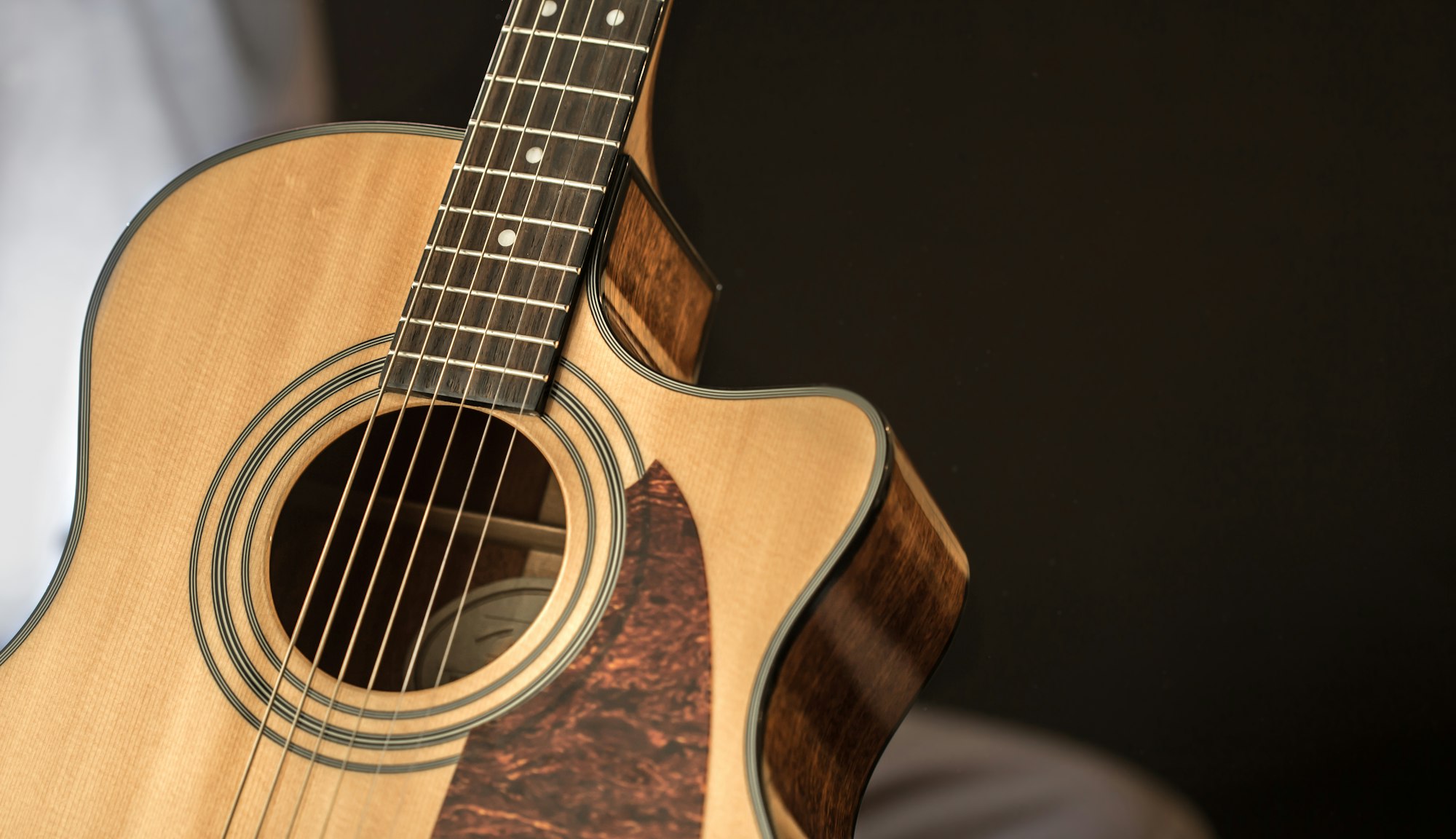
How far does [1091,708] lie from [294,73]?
1.24 metres

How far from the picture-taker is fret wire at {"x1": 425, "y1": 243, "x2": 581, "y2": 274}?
78cm

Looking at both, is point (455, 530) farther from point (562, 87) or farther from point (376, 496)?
point (562, 87)

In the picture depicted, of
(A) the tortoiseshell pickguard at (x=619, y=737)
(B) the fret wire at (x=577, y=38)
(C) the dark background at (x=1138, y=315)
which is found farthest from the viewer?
(C) the dark background at (x=1138, y=315)

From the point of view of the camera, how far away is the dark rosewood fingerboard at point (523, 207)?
76 centimetres

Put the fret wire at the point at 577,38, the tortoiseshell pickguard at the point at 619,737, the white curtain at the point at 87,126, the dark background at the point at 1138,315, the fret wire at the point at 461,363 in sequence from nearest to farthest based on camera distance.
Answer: the tortoiseshell pickguard at the point at 619,737 → the fret wire at the point at 461,363 → the fret wire at the point at 577,38 → the dark background at the point at 1138,315 → the white curtain at the point at 87,126

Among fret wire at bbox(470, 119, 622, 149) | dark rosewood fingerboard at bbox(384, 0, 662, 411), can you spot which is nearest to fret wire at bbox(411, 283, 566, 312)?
dark rosewood fingerboard at bbox(384, 0, 662, 411)

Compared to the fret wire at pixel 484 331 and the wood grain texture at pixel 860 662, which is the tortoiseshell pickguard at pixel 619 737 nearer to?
the wood grain texture at pixel 860 662

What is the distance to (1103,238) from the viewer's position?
4.35 feet

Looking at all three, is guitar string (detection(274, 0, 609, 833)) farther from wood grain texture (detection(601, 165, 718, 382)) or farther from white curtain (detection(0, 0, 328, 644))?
white curtain (detection(0, 0, 328, 644))

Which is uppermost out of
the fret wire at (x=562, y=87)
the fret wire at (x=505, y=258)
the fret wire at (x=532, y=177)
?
the fret wire at (x=562, y=87)

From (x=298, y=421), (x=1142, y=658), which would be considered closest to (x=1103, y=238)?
(x=1142, y=658)

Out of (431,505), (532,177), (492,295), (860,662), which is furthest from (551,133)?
(860,662)

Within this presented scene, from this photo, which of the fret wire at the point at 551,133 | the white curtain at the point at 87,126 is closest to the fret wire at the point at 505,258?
the fret wire at the point at 551,133

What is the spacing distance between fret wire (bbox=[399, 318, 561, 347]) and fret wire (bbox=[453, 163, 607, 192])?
0.13 metres
